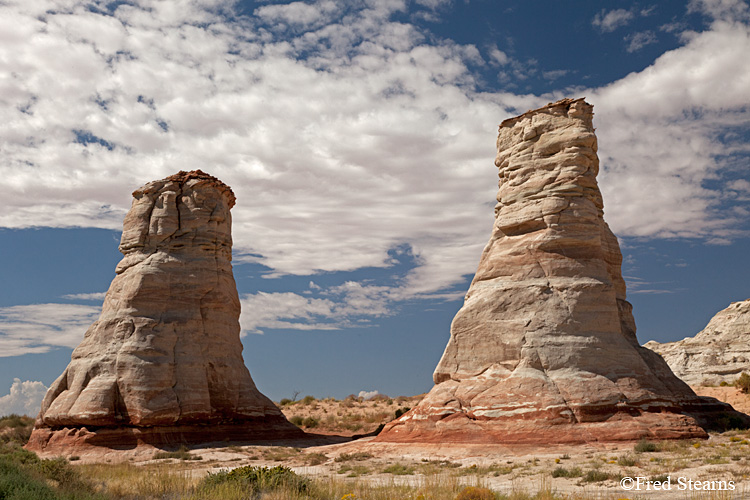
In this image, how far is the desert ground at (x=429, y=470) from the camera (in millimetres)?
12688

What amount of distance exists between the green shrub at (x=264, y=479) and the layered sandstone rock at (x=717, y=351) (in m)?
34.5

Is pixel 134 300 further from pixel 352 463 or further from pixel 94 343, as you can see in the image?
pixel 352 463

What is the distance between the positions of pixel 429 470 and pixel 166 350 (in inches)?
618

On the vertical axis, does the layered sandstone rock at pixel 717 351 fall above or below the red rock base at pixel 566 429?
above

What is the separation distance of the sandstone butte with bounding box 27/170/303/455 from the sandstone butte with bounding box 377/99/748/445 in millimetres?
9541

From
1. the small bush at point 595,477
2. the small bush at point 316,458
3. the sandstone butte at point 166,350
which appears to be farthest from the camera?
the sandstone butte at point 166,350

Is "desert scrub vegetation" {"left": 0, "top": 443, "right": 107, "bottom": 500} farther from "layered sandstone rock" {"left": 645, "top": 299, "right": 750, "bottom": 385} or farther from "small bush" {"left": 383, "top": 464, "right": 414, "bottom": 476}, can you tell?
"layered sandstone rock" {"left": 645, "top": 299, "right": 750, "bottom": 385}

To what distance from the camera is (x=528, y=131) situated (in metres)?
24.8

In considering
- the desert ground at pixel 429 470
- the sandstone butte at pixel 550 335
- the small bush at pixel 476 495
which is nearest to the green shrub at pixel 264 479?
the desert ground at pixel 429 470

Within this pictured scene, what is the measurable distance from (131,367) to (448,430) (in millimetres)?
14321

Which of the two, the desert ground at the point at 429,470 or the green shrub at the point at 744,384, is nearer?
the desert ground at the point at 429,470

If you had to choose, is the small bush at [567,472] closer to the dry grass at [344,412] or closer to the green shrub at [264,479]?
the green shrub at [264,479]

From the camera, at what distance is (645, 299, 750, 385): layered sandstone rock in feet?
132

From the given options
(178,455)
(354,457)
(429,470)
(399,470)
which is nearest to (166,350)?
(178,455)
